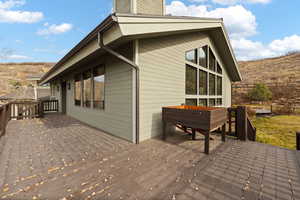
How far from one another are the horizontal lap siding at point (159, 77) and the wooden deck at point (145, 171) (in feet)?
2.55

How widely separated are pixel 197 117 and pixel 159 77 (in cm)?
169

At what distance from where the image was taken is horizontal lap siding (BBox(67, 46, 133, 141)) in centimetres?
374

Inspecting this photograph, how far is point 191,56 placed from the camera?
17.8ft

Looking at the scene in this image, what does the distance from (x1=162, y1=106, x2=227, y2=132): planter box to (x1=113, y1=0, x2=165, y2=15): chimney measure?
11.5ft

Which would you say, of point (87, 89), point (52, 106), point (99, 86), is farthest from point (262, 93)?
point (52, 106)

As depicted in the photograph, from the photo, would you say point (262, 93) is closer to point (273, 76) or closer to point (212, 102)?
point (273, 76)

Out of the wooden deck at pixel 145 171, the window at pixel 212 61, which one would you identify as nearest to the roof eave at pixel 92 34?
the wooden deck at pixel 145 171

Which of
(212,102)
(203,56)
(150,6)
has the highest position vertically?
(150,6)

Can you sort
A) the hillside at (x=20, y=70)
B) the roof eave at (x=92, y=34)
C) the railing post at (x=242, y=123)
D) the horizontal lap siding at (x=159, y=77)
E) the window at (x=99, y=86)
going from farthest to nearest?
the hillside at (x=20, y=70) → the window at (x=99, y=86) → the railing post at (x=242, y=123) → the horizontal lap siding at (x=159, y=77) → the roof eave at (x=92, y=34)

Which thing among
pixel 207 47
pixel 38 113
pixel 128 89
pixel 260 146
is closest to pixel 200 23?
pixel 207 47

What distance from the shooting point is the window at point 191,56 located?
5164 mm

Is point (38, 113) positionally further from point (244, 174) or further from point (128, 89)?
point (244, 174)

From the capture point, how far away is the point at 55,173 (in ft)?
7.18

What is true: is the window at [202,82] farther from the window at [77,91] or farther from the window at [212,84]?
the window at [77,91]
